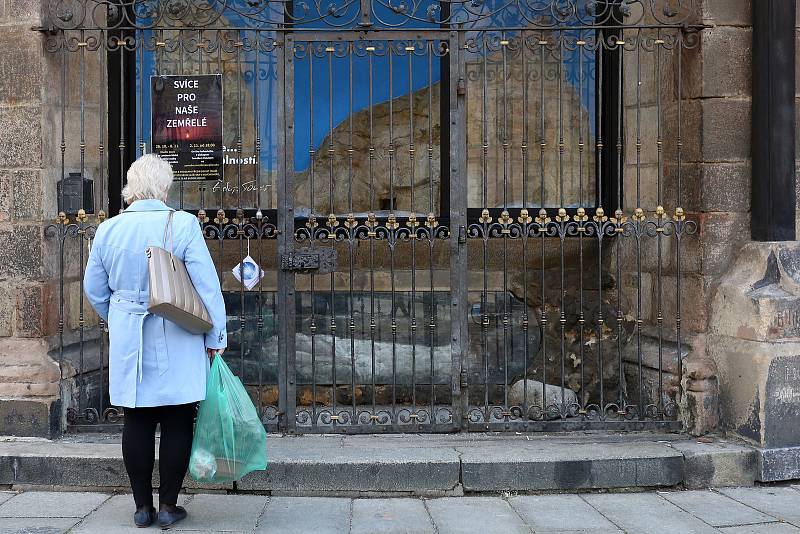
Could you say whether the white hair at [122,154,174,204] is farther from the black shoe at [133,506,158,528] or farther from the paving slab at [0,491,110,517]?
the paving slab at [0,491,110,517]

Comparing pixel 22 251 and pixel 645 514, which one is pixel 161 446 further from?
pixel 645 514

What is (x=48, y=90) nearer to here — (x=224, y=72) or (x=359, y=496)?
(x=224, y=72)

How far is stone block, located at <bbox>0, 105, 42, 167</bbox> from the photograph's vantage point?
6062mm

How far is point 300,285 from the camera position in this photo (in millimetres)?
7641

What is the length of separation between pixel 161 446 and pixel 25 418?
1.67 metres

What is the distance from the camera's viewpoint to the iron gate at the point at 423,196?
6.27 m

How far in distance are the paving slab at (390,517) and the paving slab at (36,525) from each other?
58.0 inches

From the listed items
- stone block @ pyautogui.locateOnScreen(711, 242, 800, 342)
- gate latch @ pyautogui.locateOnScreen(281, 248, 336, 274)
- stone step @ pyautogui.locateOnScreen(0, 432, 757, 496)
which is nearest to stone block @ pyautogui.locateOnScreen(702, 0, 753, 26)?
stone block @ pyautogui.locateOnScreen(711, 242, 800, 342)

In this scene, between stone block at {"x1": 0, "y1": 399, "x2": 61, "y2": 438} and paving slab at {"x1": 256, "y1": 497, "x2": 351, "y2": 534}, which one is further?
stone block at {"x1": 0, "y1": 399, "x2": 61, "y2": 438}

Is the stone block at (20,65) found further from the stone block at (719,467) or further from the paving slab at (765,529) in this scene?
the paving slab at (765,529)

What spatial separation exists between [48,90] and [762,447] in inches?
197

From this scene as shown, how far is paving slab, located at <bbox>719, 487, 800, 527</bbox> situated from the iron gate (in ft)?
2.42

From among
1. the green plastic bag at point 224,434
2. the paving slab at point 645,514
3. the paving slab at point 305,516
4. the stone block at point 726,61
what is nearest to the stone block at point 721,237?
the stone block at point 726,61

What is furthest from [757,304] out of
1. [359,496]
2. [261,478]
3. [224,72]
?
[224,72]
